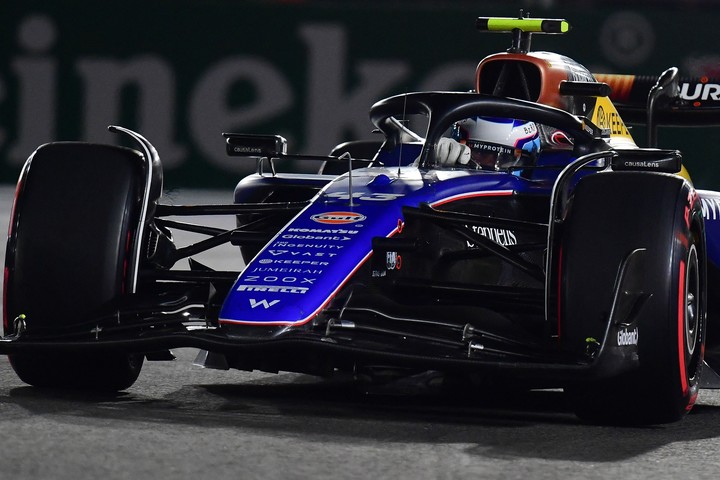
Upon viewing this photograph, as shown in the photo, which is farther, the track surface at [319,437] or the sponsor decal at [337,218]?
the sponsor decal at [337,218]

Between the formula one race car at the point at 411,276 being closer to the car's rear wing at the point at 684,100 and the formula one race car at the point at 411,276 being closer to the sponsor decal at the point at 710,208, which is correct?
the sponsor decal at the point at 710,208

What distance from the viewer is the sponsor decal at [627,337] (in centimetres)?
504

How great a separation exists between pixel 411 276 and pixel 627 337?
98 cm

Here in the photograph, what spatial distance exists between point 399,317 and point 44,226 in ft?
4.71

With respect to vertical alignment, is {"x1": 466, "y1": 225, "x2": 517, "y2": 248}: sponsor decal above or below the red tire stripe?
above

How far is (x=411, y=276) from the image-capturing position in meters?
5.71

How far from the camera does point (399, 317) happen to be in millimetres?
5234

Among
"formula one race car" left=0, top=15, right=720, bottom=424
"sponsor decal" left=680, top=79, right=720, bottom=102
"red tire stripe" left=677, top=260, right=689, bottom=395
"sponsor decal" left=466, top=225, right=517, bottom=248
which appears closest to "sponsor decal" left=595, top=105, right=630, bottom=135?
"sponsor decal" left=680, top=79, right=720, bottom=102

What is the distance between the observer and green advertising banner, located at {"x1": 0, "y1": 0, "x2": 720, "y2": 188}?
16094 mm

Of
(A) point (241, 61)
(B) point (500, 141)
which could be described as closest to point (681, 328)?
(B) point (500, 141)

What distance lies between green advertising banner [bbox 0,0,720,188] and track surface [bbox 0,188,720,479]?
10287mm

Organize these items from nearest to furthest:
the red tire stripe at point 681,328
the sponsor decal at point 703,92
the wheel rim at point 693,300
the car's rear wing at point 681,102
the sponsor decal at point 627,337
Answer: the sponsor decal at point 627,337 → the red tire stripe at point 681,328 → the wheel rim at point 693,300 → the car's rear wing at point 681,102 → the sponsor decal at point 703,92

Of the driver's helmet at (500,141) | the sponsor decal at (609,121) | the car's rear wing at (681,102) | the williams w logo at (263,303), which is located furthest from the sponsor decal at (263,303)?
the car's rear wing at (681,102)

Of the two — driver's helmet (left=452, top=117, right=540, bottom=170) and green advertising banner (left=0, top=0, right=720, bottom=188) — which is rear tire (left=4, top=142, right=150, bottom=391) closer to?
driver's helmet (left=452, top=117, right=540, bottom=170)
